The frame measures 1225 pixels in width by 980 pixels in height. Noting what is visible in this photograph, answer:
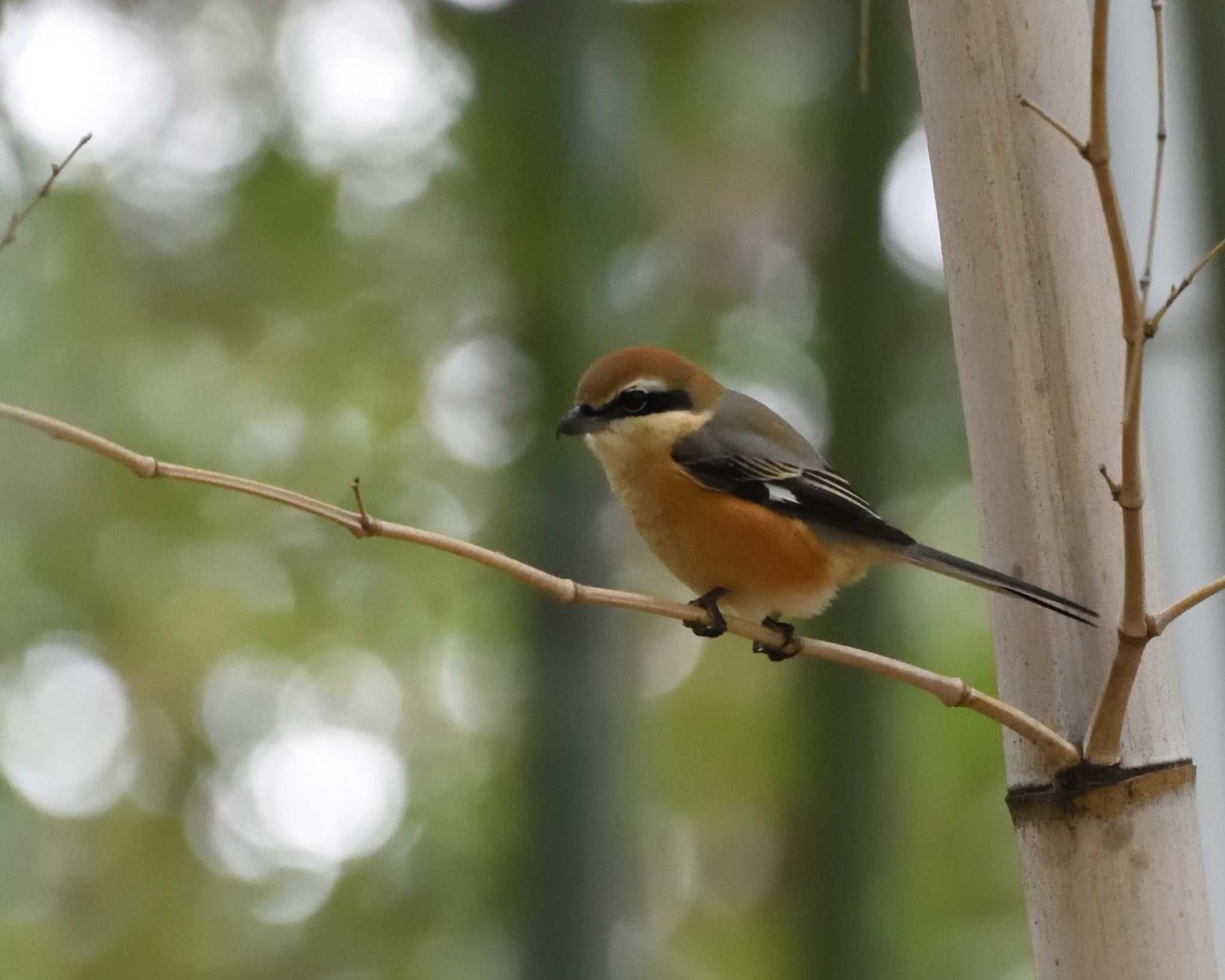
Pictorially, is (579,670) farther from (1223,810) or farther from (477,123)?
(1223,810)

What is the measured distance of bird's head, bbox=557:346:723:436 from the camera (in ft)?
10.1

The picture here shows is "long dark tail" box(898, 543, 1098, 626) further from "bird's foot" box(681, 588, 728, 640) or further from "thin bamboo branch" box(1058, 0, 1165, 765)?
"bird's foot" box(681, 588, 728, 640)

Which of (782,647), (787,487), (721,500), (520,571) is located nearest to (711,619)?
(782,647)

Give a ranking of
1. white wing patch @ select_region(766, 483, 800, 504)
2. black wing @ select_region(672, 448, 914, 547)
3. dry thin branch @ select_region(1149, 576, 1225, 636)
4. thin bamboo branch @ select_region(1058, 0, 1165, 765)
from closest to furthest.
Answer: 1. thin bamboo branch @ select_region(1058, 0, 1165, 765)
2. dry thin branch @ select_region(1149, 576, 1225, 636)
3. black wing @ select_region(672, 448, 914, 547)
4. white wing patch @ select_region(766, 483, 800, 504)

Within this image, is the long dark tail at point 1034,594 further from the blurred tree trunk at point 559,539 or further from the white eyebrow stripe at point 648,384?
the blurred tree trunk at point 559,539

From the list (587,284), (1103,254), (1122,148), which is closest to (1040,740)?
(1103,254)

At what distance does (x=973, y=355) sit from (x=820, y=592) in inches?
52.7

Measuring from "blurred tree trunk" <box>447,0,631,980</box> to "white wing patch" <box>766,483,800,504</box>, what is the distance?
87.0 inches

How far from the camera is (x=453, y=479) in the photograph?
20.7ft

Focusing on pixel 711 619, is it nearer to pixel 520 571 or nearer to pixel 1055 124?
pixel 520 571

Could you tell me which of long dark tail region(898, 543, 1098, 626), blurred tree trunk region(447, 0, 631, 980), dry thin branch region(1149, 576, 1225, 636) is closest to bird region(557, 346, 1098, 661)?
long dark tail region(898, 543, 1098, 626)

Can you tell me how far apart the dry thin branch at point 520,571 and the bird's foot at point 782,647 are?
0.56 metres

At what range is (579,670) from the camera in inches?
215

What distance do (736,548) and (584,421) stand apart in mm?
467
